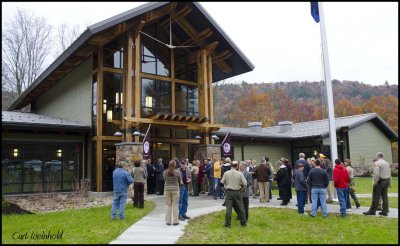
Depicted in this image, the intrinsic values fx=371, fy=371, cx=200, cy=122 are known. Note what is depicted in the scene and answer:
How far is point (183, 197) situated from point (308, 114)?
133ft

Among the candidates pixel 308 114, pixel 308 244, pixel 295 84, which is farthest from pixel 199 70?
pixel 295 84

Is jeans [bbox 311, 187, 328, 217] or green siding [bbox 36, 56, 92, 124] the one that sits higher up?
green siding [bbox 36, 56, 92, 124]

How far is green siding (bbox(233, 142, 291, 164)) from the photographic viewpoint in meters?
24.1

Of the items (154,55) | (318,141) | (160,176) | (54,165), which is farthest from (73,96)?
(318,141)

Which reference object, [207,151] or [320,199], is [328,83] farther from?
[207,151]

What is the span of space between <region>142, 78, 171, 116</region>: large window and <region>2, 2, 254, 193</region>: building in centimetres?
5

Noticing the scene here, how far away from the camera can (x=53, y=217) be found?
34.8ft

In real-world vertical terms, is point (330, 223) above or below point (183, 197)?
below

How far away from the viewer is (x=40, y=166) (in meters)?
17.0

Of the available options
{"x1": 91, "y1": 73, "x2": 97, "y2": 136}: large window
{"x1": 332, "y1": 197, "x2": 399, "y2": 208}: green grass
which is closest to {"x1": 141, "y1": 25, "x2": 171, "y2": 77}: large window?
{"x1": 91, "y1": 73, "x2": 97, "y2": 136}: large window

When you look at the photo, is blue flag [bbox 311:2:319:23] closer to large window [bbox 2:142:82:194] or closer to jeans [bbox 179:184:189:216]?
jeans [bbox 179:184:189:216]

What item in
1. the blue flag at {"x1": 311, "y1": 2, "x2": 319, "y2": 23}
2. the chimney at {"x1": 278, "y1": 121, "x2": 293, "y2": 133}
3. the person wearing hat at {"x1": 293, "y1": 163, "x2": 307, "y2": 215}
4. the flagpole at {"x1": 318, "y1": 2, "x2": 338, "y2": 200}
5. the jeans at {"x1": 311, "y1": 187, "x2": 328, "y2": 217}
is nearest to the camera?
the jeans at {"x1": 311, "y1": 187, "x2": 328, "y2": 217}

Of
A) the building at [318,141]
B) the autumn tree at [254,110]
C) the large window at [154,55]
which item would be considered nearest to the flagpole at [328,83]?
the large window at [154,55]

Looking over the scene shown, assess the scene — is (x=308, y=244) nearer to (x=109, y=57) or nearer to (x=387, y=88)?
(x=109, y=57)
